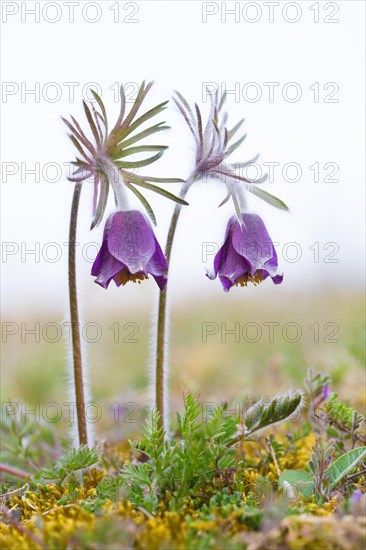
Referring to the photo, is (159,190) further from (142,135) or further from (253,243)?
(253,243)

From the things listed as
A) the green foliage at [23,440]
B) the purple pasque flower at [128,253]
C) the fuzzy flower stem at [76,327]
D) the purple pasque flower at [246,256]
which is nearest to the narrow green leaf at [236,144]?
the purple pasque flower at [246,256]

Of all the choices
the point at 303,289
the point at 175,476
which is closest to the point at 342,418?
the point at 175,476

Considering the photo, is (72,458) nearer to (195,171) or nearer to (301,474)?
(301,474)

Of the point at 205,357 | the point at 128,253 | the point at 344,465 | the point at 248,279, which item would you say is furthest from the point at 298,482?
the point at 205,357

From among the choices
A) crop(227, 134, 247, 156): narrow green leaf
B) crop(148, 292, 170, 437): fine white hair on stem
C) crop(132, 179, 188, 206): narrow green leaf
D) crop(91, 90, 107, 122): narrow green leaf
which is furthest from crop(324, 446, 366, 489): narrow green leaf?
crop(91, 90, 107, 122): narrow green leaf

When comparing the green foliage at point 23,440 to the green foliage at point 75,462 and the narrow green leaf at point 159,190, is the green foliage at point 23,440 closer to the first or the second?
the green foliage at point 75,462
